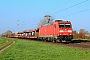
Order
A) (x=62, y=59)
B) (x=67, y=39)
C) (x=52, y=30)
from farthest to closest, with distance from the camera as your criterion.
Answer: (x=52, y=30), (x=67, y=39), (x=62, y=59)

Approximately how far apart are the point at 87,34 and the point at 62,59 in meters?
58.2

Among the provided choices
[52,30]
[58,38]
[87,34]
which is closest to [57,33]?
[58,38]

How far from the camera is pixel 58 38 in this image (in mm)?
39344

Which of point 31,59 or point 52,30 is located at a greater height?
point 52,30

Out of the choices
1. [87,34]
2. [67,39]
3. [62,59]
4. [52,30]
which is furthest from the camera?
[87,34]

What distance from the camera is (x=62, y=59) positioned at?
42.5ft

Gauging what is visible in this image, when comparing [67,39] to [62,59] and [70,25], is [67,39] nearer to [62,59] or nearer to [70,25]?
[70,25]

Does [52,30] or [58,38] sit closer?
→ [58,38]

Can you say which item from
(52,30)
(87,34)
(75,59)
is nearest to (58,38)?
(52,30)

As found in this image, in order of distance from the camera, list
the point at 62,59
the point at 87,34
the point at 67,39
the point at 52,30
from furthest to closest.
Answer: the point at 87,34
the point at 52,30
the point at 67,39
the point at 62,59

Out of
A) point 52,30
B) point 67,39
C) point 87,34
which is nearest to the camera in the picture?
point 67,39

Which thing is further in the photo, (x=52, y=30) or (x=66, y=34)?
(x=52, y=30)

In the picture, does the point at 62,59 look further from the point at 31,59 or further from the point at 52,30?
the point at 52,30

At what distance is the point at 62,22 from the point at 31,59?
27020 mm
